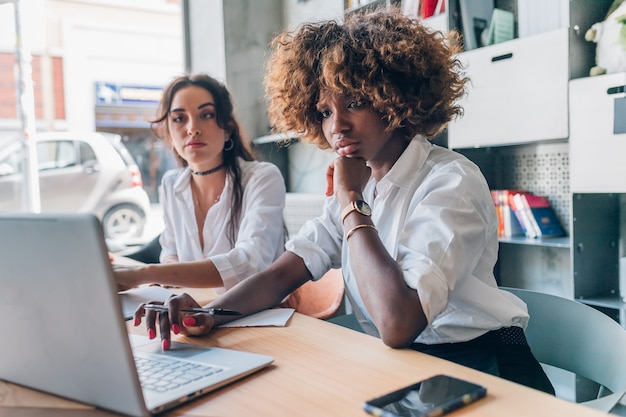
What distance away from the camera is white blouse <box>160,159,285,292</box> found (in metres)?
1.64

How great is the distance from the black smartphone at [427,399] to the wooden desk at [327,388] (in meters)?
0.01

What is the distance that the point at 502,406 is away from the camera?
660 millimetres

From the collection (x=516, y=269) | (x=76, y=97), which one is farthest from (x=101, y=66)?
(x=516, y=269)

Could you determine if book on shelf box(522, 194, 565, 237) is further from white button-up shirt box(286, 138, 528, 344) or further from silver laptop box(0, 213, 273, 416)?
silver laptop box(0, 213, 273, 416)

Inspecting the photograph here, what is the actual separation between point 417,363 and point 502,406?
0.59 ft

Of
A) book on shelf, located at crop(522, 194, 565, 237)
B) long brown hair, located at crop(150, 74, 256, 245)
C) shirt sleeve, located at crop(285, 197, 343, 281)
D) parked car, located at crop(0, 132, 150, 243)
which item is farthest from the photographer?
parked car, located at crop(0, 132, 150, 243)

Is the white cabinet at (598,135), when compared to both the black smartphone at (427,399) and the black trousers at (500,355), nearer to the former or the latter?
the black trousers at (500,355)

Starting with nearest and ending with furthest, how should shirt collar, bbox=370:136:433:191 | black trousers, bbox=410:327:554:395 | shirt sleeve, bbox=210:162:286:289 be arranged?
black trousers, bbox=410:327:554:395 < shirt collar, bbox=370:136:433:191 < shirt sleeve, bbox=210:162:286:289

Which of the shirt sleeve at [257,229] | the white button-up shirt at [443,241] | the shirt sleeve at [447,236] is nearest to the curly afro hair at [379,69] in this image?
the white button-up shirt at [443,241]

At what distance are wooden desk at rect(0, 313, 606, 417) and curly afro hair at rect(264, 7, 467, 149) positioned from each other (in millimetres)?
580

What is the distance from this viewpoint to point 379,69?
1.28 m

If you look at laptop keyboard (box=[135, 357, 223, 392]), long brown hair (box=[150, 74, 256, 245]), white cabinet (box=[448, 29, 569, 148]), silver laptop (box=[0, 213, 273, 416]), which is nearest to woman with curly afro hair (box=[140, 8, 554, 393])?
laptop keyboard (box=[135, 357, 223, 392])

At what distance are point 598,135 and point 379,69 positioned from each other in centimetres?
111

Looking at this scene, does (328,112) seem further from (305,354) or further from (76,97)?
(76,97)
